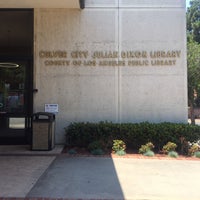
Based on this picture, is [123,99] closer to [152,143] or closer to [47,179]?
[152,143]

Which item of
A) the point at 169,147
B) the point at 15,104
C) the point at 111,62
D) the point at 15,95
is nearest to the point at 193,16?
the point at 111,62

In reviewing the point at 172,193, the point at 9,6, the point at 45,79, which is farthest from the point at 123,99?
the point at 172,193

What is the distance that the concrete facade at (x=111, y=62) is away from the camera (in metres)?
12.6

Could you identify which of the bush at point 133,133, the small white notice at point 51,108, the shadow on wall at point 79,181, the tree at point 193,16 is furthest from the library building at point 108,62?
the tree at point 193,16

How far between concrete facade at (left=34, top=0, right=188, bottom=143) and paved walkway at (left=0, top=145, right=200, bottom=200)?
2.59 meters

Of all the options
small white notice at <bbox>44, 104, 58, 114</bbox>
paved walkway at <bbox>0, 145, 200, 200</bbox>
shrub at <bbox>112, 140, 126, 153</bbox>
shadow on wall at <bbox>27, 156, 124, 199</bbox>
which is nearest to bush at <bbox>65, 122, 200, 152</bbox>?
shrub at <bbox>112, 140, 126, 153</bbox>

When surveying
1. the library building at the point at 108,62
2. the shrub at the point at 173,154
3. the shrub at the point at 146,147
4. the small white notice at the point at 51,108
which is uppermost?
the library building at the point at 108,62

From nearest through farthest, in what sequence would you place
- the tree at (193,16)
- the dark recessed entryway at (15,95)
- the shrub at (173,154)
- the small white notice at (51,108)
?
the shrub at (173,154) → the small white notice at (51,108) → the dark recessed entryway at (15,95) → the tree at (193,16)

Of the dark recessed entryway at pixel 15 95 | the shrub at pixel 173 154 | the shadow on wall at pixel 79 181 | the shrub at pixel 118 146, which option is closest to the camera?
the shadow on wall at pixel 79 181

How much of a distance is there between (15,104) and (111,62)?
3817 mm

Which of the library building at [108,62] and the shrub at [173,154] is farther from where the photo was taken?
the library building at [108,62]

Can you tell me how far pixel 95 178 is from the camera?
7852 millimetres

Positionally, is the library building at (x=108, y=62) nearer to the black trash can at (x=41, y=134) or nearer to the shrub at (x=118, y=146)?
the black trash can at (x=41, y=134)

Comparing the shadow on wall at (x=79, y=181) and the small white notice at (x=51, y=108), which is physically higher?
the small white notice at (x=51, y=108)
